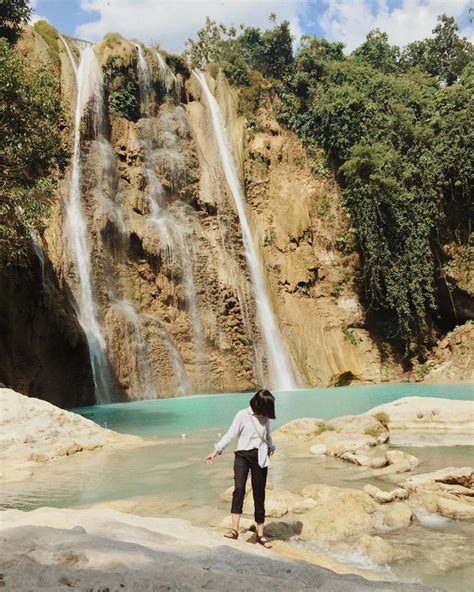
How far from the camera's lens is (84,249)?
24.8m

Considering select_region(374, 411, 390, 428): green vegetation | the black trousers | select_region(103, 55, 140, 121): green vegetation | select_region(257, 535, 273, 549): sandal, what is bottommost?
select_region(257, 535, 273, 549): sandal

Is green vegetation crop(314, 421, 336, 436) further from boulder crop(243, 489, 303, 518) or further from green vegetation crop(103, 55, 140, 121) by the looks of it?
green vegetation crop(103, 55, 140, 121)

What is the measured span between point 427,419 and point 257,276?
1648 cm

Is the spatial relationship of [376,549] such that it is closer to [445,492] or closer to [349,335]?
[445,492]

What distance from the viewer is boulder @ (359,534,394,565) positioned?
5.33 m

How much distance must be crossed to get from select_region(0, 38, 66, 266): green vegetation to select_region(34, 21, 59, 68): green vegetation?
14.5 metres

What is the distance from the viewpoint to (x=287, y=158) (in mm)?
33719

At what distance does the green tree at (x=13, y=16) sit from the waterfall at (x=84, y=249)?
9.13ft

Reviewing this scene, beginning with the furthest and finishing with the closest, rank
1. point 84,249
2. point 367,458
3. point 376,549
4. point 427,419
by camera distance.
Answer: point 84,249 < point 427,419 < point 367,458 < point 376,549

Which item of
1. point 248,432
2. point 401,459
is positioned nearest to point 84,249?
point 401,459

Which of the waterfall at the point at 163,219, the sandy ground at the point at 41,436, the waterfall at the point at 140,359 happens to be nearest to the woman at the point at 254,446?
the sandy ground at the point at 41,436

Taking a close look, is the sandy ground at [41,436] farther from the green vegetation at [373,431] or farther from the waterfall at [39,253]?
the waterfall at [39,253]

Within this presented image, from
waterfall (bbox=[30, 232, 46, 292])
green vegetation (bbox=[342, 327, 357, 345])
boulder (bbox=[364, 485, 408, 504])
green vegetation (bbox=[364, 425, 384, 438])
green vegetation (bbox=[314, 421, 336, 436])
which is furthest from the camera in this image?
green vegetation (bbox=[342, 327, 357, 345])

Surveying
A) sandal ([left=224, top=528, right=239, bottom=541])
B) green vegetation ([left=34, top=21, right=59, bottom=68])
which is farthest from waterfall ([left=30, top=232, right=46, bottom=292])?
sandal ([left=224, top=528, right=239, bottom=541])
